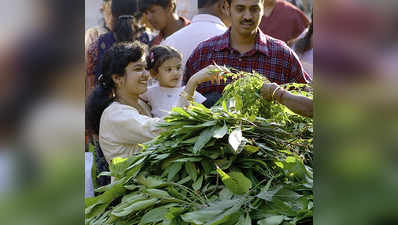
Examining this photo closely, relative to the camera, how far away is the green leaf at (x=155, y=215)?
1452 millimetres

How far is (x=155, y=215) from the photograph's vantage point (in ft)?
4.81

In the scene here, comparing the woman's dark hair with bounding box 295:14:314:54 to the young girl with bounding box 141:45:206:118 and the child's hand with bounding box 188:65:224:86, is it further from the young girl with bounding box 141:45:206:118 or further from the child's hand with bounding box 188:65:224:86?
the child's hand with bounding box 188:65:224:86

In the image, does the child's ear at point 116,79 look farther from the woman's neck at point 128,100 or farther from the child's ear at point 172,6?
the child's ear at point 172,6

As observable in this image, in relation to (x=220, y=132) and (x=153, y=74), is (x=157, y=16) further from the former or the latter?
(x=220, y=132)

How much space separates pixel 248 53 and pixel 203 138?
1.18 m

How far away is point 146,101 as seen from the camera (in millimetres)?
2893

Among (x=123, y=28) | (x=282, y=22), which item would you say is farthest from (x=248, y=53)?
(x=282, y=22)

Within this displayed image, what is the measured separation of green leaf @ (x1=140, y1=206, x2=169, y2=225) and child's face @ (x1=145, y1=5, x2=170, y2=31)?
2.14 metres

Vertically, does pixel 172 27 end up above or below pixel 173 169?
above

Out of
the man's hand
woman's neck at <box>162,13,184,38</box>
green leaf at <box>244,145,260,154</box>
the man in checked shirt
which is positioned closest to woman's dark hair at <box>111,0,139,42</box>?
woman's neck at <box>162,13,184,38</box>

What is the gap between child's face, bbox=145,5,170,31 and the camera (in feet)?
11.3
